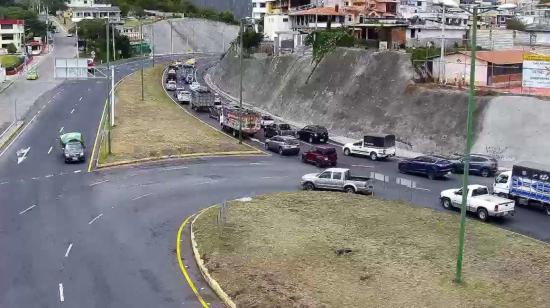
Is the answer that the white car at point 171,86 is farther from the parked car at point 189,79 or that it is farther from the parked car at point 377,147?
the parked car at point 377,147

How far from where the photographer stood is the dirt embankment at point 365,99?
55125 millimetres

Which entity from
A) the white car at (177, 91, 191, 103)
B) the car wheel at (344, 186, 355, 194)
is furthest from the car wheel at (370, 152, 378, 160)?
the white car at (177, 91, 191, 103)

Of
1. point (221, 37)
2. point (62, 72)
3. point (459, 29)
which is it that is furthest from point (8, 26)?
point (459, 29)

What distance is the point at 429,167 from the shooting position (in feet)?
142

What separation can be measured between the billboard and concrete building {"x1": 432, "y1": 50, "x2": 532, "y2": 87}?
14.3ft

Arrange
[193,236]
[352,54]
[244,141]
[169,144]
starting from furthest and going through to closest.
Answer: [352,54], [244,141], [169,144], [193,236]

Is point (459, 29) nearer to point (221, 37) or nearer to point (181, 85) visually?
point (181, 85)

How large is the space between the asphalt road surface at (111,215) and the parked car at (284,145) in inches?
28.4

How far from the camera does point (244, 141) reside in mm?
57219

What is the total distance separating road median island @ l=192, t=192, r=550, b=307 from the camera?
73.9 feet

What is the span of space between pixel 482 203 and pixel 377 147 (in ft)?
55.3

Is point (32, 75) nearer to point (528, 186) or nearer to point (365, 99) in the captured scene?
point (365, 99)

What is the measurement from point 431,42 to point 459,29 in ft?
29.9

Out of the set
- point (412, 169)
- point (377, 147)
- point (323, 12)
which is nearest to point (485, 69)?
point (377, 147)
